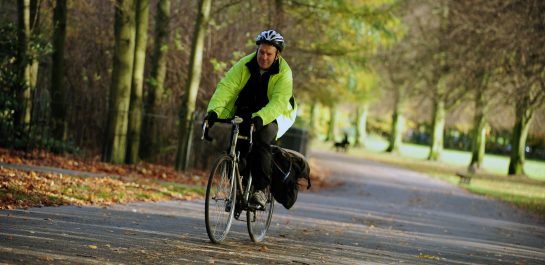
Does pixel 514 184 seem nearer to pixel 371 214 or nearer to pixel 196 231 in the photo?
pixel 371 214

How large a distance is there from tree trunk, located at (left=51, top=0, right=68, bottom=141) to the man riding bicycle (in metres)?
11.3

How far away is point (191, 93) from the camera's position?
20.5 meters

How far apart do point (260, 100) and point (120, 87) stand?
409 inches

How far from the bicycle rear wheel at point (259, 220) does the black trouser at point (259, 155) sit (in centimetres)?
31

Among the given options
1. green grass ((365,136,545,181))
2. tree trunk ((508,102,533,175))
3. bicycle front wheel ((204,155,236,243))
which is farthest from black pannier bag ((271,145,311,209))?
green grass ((365,136,545,181))

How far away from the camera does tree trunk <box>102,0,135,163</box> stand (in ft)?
60.0

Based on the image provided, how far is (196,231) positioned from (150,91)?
42.8 ft

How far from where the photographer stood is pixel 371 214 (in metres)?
16.5

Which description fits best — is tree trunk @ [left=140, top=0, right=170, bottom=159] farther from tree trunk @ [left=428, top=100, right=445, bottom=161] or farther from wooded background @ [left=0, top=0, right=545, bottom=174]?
tree trunk @ [left=428, top=100, right=445, bottom=161]

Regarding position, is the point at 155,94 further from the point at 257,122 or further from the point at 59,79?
the point at 257,122

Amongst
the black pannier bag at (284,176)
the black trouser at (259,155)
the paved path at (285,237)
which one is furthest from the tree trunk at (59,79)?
the black trouser at (259,155)

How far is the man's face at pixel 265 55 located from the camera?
27.8ft

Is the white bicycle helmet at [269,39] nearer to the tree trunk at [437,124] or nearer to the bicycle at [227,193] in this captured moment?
the bicycle at [227,193]

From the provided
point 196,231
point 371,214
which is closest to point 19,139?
point 371,214
